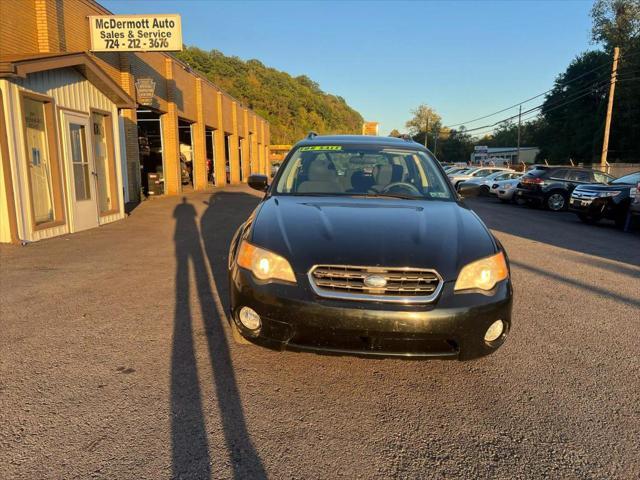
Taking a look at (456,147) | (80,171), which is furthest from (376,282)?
(456,147)

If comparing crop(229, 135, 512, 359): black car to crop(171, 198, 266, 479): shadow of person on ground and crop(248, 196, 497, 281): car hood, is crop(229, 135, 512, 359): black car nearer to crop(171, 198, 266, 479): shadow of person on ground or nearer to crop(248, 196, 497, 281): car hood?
crop(248, 196, 497, 281): car hood

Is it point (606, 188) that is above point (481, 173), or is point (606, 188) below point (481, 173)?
below

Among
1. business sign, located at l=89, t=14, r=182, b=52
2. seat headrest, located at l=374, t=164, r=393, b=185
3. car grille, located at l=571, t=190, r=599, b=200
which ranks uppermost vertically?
business sign, located at l=89, t=14, r=182, b=52

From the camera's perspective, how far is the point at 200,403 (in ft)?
9.27

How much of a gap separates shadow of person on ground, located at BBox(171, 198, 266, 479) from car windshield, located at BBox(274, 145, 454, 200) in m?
1.47

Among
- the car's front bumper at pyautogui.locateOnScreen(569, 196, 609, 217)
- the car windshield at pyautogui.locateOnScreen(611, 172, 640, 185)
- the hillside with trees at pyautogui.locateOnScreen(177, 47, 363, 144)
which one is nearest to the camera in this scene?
the car windshield at pyautogui.locateOnScreen(611, 172, 640, 185)

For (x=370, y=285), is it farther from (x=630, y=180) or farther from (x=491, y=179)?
(x=491, y=179)

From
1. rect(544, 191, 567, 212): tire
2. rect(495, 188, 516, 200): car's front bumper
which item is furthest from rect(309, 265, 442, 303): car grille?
rect(495, 188, 516, 200): car's front bumper

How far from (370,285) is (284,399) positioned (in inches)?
36.4

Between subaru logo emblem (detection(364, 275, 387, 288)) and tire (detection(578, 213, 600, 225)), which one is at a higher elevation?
subaru logo emblem (detection(364, 275, 387, 288))

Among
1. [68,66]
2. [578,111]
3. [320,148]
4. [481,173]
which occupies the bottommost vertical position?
[481,173]

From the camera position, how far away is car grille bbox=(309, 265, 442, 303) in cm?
272

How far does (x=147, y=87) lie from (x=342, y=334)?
15570 mm

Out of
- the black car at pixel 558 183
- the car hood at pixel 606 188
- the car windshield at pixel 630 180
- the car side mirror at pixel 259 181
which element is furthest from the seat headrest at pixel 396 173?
the black car at pixel 558 183
